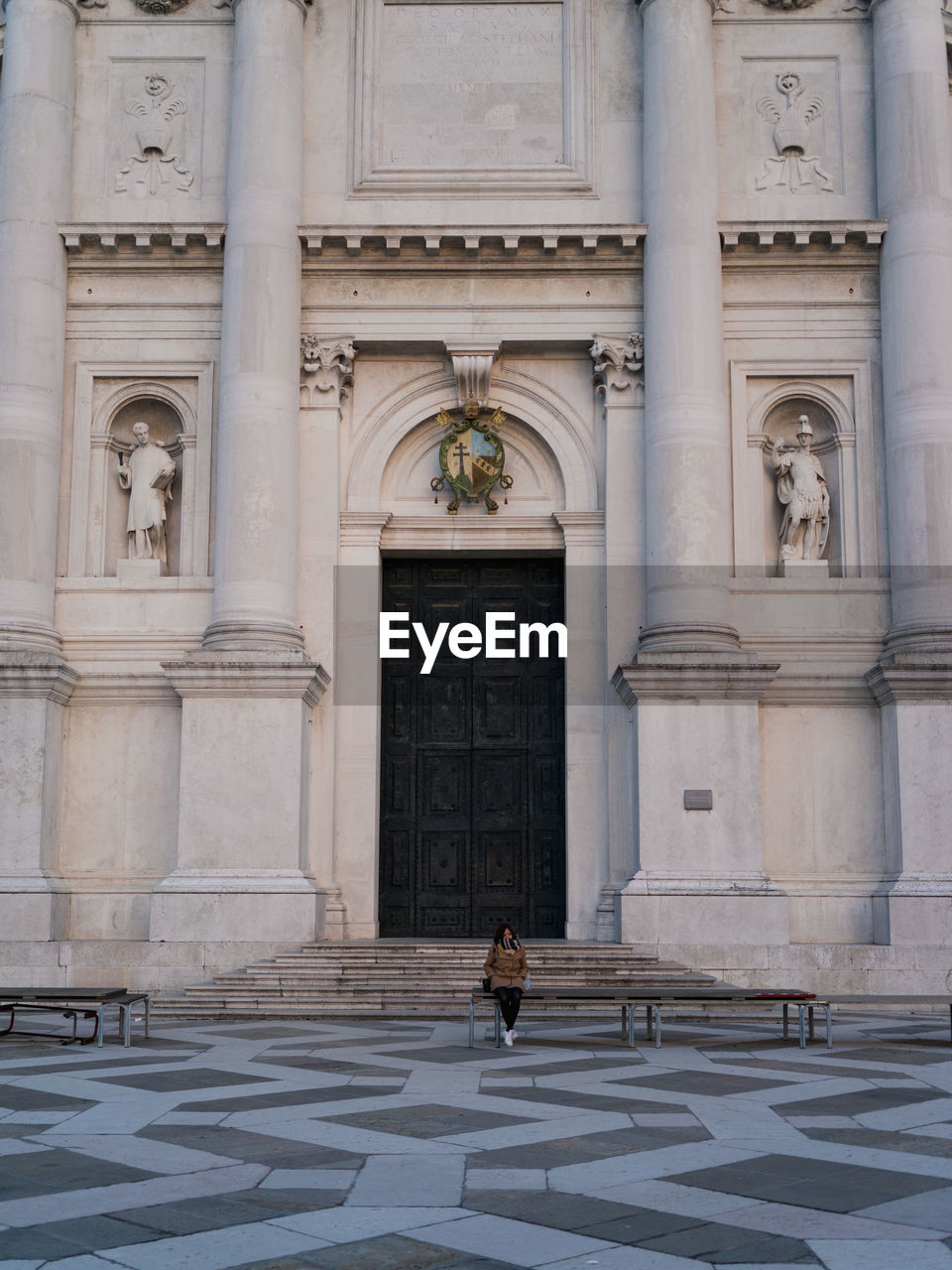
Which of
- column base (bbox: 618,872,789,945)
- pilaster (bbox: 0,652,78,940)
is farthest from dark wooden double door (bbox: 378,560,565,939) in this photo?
pilaster (bbox: 0,652,78,940)

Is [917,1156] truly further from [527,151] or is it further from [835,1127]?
[527,151]

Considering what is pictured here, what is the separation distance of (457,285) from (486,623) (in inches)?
228

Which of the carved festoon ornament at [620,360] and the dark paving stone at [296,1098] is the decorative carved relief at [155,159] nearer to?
the carved festoon ornament at [620,360]

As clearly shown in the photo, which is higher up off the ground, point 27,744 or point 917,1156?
point 27,744

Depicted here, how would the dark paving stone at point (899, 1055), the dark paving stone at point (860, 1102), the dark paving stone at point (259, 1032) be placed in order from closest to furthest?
the dark paving stone at point (860, 1102), the dark paving stone at point (899, 1055), the dark paving stone at point (259, 1032)

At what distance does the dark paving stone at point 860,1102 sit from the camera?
38.2ft

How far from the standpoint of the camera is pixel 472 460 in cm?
2583

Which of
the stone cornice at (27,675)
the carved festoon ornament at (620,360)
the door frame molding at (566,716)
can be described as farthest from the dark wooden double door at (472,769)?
the stone cornice at (27,675)

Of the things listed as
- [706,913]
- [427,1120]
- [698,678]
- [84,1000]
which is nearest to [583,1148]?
[427,1120]

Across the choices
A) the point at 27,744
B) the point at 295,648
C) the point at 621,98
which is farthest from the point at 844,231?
the point at 27,744

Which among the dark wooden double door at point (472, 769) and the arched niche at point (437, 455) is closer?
the dark wooden double door at point (472, 769)

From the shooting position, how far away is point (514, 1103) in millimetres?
12023

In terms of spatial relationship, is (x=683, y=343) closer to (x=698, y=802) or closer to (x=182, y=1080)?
(x=698, y=802)

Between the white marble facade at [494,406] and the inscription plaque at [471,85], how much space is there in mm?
71
